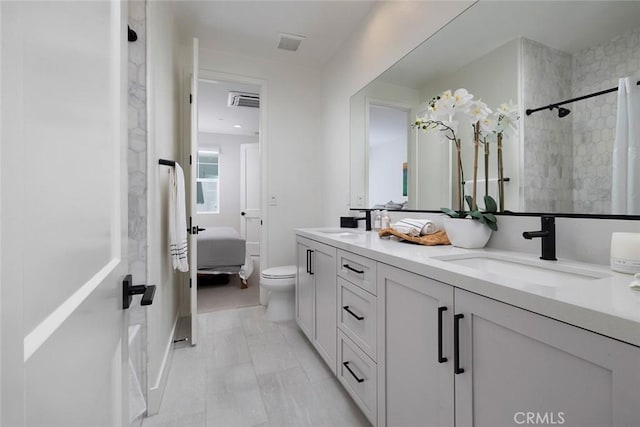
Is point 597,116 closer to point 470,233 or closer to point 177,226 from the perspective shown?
point 470,233

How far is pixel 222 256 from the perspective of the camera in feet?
12.4

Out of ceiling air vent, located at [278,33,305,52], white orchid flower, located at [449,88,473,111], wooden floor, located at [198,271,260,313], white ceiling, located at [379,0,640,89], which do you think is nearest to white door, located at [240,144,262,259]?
wooden floor, located at [198,271,260,313]

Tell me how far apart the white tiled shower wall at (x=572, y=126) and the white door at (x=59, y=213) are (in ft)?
4.77

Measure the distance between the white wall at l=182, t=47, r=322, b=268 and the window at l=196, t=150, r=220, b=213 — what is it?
11.4 feet

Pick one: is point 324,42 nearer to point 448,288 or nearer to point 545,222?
point 545,222

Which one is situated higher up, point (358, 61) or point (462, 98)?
point (358, 61)

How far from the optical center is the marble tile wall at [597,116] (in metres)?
0.97

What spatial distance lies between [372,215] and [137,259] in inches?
65.9

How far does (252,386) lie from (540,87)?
208 centimetres

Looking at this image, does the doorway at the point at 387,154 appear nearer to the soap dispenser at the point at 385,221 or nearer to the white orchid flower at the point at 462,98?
the soap dispenser at the point at 385,221

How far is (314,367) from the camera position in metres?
1.91

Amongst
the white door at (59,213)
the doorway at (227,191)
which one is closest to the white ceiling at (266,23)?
the doorway at (227,191)

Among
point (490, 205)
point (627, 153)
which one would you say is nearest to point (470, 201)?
point (490, 205)

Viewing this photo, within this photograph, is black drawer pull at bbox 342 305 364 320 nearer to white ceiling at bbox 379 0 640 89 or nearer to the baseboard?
the baseboard
